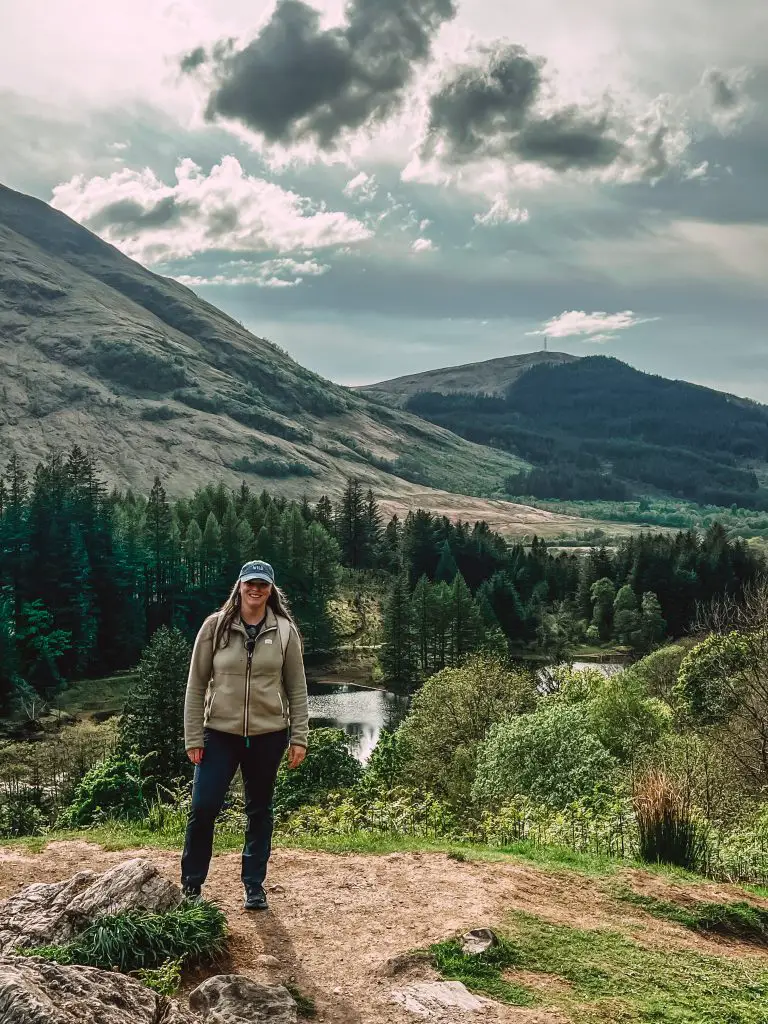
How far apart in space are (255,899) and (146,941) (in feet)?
5.77

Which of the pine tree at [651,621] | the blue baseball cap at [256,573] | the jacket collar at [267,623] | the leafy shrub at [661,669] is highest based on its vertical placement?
the blue baseball cap at [256,573]

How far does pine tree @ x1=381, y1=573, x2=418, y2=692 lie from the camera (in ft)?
311

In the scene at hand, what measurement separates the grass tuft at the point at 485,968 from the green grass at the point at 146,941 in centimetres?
221

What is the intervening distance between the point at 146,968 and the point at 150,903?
2.69ft

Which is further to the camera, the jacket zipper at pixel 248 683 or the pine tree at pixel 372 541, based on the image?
the pine tree at pixel 372 541

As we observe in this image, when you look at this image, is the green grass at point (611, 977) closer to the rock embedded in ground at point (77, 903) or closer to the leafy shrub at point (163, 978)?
the leafy shrub at point (163, 978)

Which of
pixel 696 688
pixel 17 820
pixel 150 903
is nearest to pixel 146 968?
pixel 150 903

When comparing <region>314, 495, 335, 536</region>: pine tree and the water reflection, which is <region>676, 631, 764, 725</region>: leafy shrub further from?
<region>314, 495, 335, 536</region>: pine tree

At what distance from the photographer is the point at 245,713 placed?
852 centimetres

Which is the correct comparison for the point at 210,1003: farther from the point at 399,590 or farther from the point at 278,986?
the point at 399,590

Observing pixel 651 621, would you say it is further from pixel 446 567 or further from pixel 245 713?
pixel 245 713

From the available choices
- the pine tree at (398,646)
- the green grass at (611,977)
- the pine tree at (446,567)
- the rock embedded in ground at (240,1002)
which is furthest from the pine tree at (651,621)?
the rock embedded in ground at (240,1002)

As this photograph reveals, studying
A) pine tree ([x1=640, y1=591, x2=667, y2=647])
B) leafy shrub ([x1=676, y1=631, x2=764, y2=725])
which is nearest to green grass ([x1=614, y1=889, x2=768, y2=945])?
leafy shrub ([x1=676, y1=631, x2=764, y2=725])

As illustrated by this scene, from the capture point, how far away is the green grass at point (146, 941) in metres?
6.87
